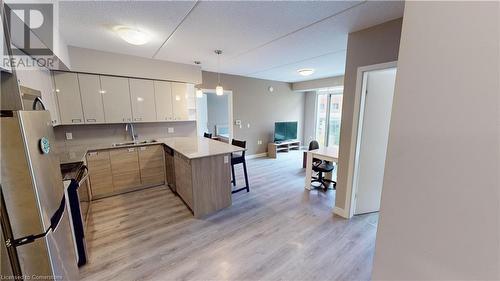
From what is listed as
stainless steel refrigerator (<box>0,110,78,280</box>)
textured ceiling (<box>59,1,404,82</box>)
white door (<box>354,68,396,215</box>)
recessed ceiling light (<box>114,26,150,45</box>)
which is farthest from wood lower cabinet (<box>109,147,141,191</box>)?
white door (<box>354,68,396,215</box>)

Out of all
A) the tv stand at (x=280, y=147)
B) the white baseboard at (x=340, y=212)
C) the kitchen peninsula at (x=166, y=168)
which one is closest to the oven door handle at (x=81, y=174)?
the kitchen peninsula at (x=166, y=168)

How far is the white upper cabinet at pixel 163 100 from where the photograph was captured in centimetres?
380

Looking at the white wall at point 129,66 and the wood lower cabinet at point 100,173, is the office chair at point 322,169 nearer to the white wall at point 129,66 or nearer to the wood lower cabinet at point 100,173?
the white wall at point 129,66

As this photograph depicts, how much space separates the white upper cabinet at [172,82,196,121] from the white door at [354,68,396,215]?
3.29 metres

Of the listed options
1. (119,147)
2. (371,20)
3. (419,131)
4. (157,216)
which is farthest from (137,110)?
(419,131)

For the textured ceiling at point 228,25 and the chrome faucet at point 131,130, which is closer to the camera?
the textured ceiling at point 228,25

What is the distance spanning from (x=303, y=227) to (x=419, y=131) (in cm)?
219

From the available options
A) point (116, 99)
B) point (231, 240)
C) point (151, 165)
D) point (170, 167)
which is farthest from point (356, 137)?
point (116, 99)

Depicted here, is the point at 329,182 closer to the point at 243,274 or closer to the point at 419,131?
the point at 243,274

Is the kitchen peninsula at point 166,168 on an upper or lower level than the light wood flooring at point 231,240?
upper

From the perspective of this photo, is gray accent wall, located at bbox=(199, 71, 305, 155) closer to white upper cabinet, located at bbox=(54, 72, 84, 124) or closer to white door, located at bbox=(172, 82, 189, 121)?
white door, located at bbox=(172, 82, 189, 121)

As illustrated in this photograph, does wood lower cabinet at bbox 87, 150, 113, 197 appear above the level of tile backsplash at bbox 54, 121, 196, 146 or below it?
below

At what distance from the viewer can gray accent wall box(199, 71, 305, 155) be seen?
17.5ft

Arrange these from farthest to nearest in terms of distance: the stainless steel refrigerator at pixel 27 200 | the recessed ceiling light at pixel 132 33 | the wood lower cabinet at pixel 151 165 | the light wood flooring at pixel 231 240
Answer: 1. the wood lower cabinet at pixel 151 165
2. the recessed ceiling light at pixel 132 33
3. the light wood flooring at pixel 231 240
4. the stainless steel refrigerator at pixel 27 200
